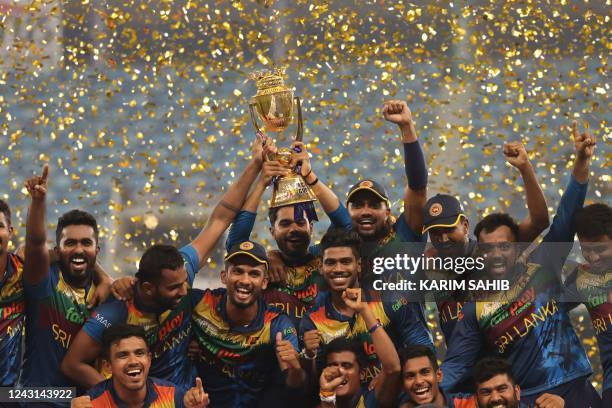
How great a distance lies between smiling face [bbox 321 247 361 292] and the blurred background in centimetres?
203

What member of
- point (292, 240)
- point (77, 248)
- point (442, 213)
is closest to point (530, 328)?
point (442, 213)

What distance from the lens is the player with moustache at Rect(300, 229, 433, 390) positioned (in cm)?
470

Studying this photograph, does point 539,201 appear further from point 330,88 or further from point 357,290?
point 330,88

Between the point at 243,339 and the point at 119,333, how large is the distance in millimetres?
503

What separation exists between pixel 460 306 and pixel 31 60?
3341mm

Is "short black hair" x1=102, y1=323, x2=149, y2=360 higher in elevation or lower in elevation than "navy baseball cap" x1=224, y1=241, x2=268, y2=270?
lower

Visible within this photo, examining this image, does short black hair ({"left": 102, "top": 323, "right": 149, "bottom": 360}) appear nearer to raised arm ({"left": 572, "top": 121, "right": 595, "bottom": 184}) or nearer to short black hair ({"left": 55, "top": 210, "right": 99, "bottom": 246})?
short black hair ({"left": 55, "top": 210, "right": 99, "bottom": 246})

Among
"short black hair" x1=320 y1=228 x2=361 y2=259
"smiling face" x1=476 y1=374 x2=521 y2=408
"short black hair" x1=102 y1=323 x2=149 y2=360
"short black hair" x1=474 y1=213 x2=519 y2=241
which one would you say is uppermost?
"short black hair" x1=474 y1=213 x2=519 y2=241

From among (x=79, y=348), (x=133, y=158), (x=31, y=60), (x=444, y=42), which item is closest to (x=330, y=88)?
(x=444, y=42)

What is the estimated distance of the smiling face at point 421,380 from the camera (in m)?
4.42

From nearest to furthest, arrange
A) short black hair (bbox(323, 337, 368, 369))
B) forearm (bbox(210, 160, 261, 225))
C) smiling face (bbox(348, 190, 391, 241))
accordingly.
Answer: short black hair (bbox(323, 337, 368, 369)) → smiling face (bbox(348, 190, 391, 241)) → forearm (bbox(210, 160, 261, 225))

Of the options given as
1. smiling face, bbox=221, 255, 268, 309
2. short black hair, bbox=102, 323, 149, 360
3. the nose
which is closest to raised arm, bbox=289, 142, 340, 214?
smiling face, bbox=221, 255, 268, 309

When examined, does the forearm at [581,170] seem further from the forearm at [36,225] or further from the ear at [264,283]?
the forearm at [36,225]

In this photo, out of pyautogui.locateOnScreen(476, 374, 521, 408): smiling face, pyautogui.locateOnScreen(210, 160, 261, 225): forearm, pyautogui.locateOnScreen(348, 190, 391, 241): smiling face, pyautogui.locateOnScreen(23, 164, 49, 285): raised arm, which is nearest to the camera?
pyautogui.locateOnScreen(476, 374, 521, 408): smiling face
